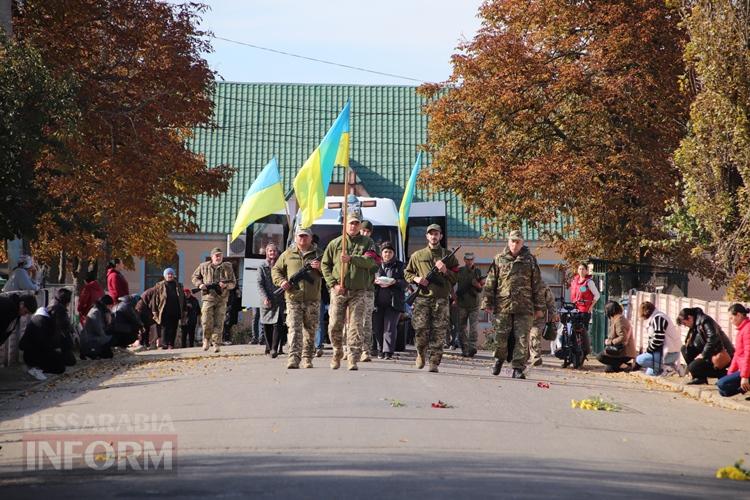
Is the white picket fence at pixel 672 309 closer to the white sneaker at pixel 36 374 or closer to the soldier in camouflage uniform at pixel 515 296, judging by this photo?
the soldier in camouflage uniform at pixel 515 296

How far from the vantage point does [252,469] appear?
954 cm

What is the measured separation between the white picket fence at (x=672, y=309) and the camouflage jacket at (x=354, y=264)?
16.7ft

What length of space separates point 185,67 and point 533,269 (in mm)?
12074

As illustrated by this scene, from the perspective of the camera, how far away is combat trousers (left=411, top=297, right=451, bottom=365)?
18.7m

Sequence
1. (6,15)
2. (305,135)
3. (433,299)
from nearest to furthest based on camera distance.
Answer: (433,299), (6,15), (305,135)

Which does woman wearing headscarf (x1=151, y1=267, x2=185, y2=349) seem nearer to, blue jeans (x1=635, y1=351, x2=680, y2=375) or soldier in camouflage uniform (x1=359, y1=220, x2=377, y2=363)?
soldier in camouflage uniform (x1=359, y1=220, x2=377, y2=363)

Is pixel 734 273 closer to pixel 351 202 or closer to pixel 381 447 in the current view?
pixel 351 202

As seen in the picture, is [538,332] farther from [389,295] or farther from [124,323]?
[124,323]

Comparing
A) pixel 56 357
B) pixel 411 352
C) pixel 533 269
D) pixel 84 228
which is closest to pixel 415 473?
pixel 533 269

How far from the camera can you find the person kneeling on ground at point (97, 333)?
76.1 feet

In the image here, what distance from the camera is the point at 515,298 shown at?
18281 mm

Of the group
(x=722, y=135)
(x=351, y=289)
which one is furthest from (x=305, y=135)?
(x=351, y=289)

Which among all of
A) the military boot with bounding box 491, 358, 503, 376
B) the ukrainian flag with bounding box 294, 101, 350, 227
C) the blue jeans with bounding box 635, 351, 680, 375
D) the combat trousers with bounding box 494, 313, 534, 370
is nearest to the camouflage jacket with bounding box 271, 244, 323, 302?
the ukrainian flag with bounding box 294, 101, 350, 227

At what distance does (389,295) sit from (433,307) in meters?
2.57
